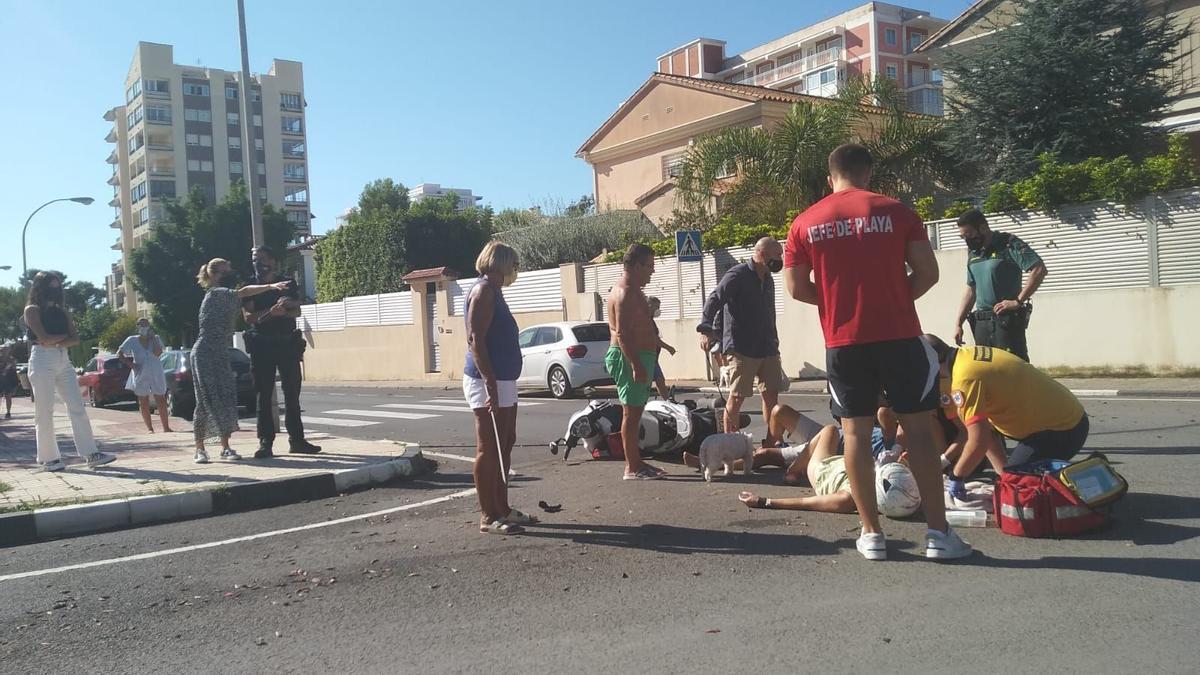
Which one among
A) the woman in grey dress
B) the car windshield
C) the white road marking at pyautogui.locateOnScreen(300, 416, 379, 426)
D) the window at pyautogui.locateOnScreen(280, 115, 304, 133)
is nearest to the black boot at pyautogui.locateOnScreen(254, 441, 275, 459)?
the woman in grey dress

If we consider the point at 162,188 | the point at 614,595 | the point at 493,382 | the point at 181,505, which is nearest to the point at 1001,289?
the point at 493,382

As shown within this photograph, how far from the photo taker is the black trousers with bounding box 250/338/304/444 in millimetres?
8453

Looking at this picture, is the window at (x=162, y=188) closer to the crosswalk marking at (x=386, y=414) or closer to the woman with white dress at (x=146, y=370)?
the crosswalk marking at (x=386, y=414)

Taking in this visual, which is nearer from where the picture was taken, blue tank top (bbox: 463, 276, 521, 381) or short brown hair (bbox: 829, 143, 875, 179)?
short brown hair (bbox: 829, 143, 875, 179)

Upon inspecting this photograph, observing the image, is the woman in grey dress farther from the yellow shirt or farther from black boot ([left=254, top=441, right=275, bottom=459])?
the yellow shirt

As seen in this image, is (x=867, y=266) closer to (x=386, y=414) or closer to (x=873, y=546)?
(x=873, y=546)

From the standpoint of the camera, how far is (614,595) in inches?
167

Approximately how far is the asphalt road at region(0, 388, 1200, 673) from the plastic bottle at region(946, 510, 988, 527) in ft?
0.33

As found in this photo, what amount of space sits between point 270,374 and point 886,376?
6.07 metres

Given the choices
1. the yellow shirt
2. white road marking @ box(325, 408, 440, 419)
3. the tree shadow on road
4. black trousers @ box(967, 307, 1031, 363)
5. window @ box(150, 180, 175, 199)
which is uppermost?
window @ box(150, 180, 175, 199)

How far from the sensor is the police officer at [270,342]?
8.38 meters

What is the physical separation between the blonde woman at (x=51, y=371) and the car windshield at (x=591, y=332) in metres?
9.58

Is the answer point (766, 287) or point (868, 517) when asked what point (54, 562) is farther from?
point (766, 287)

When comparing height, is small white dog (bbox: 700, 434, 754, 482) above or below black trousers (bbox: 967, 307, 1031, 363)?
below
